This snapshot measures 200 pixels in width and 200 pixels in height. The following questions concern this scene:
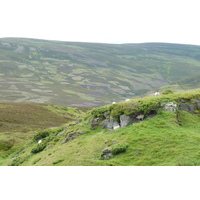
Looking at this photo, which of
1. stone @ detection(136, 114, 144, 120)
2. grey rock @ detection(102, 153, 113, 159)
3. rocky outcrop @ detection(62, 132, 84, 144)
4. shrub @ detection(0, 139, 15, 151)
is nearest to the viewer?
grey rock @ detection(102, 153, 113, 159)

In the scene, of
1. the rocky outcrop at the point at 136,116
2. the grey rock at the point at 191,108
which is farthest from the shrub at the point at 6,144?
the grey rock at the point at 191,108

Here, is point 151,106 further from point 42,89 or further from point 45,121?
point 42,89

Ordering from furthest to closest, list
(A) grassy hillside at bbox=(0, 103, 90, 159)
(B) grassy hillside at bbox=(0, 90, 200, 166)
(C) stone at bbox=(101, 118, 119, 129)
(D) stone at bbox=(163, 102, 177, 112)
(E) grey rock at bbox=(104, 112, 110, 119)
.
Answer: (A) grassy hillside at bbox=(0, 103, 90, 159)
(E) grey rock at bbox=(104, 112, 110, 119)
(C) stone at bbox=(101, 118, 119, 129)
(D) stone at bbox=(163, 102, 177, 112)
(B) grassy hillside at bbox=(0, 90, 200, 166)

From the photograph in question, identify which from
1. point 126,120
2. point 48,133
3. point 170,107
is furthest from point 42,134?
point 170,107

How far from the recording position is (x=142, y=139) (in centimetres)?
1798

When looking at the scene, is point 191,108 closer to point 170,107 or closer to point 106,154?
point 170,107

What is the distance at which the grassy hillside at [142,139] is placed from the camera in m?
15.1

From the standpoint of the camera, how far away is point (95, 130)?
2403 centimetres

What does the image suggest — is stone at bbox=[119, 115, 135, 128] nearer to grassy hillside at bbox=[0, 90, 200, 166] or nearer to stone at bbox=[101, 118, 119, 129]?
grassy hillside at bbox=[0, 90, 200, 166]

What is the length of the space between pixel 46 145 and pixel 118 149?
1360cm

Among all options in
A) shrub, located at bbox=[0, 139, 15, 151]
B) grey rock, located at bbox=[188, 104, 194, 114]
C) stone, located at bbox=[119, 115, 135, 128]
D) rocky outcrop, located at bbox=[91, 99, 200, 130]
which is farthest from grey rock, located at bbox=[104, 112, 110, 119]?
shrub, located at bbox=[0, 139, 15, 151]

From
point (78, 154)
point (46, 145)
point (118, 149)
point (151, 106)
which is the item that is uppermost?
point (151, 106)

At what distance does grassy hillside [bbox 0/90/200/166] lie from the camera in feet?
49.7

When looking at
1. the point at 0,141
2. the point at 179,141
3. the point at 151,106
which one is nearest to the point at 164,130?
the point at 179,141
